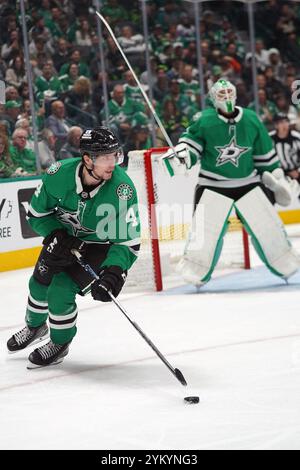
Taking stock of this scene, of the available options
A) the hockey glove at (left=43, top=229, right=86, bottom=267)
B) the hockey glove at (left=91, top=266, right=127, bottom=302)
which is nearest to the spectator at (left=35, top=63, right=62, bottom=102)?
the hockey glove at (left=43, top=229, right=86, bottom=267)

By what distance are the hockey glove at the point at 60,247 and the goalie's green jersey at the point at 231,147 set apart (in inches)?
72.6

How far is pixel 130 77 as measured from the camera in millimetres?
8023

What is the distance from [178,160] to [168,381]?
2116 mm

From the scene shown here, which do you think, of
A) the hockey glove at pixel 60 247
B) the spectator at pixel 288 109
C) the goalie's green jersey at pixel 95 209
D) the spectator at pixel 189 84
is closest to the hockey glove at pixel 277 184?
the goalie's green jersey at pixel 95 209

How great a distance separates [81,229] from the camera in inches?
147

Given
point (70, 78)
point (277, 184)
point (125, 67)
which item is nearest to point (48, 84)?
point (70, 78)

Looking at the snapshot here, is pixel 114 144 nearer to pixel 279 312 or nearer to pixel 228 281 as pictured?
→ pixel 279 312

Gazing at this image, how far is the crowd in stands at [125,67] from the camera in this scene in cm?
709

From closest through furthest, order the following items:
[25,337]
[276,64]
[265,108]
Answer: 1. [25,337]
2. [265,108]
3. [276,64]

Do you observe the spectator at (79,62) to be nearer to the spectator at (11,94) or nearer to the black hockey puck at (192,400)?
the spectator at (11,94)

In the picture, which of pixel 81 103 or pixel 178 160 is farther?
pixel 81 103

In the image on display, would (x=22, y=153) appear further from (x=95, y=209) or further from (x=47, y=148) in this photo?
(x=95, y=209)
